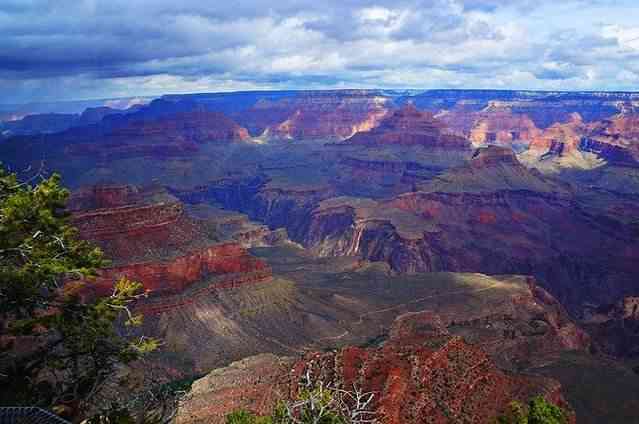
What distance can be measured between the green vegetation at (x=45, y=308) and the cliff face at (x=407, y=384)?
9.14m

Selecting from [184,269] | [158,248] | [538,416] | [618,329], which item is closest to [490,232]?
[618,329]

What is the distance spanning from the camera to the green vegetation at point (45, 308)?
24.7 metres

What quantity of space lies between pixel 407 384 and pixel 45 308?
1862 centimetres

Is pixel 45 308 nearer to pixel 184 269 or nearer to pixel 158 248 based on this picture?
pixel 184 269

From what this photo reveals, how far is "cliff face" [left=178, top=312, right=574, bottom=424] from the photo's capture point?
32438 mm

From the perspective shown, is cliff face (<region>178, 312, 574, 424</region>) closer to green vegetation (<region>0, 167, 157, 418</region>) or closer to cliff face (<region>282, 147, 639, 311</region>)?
green vegetation (<region>0, 167, 157, 418</region>)

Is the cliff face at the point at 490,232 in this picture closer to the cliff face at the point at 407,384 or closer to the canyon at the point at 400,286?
the canyon at the point at 400,286

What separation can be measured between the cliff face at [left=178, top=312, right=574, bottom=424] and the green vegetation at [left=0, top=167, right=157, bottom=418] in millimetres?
9141

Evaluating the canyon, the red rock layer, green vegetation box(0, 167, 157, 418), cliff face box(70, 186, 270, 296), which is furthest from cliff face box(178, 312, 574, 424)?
cliff face box(70, 186, 270, 296)

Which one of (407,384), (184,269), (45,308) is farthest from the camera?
(184,269)

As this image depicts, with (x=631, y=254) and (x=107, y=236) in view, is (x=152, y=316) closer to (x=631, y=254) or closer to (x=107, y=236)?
(x=107, y=236)

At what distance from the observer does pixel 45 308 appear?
26.5m

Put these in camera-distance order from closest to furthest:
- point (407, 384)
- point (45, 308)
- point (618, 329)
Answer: point (45, 308), point (407, 384), point (618, 329)

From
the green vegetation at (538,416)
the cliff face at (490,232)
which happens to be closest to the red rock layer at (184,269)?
the green vegetation at (538,416)
